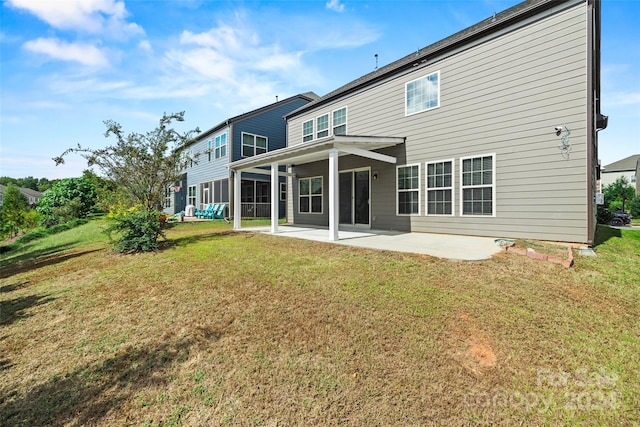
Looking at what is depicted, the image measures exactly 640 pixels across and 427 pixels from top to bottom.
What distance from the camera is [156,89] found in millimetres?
9914

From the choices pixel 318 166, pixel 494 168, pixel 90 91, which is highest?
pixel 90 91

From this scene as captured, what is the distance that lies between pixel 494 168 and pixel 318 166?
23.2 feet

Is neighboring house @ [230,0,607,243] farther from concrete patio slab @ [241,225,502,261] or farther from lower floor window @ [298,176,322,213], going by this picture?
lower floor window @ [298,176,322,213]

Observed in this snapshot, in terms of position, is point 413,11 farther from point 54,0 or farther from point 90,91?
point 90,91

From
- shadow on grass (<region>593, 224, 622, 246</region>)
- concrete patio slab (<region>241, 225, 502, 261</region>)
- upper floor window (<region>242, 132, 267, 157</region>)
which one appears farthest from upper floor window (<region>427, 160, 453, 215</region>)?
upper floor window (<region>242, 132, 267, 157</region>)

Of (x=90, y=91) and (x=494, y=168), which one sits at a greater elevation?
(x=90, y=91)

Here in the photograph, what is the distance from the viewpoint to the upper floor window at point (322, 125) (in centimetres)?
1237

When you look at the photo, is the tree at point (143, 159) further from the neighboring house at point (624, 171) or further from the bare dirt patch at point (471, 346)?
the neighboring house at point (624, 171)

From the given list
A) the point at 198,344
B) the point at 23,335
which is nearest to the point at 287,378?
the point at 198,344

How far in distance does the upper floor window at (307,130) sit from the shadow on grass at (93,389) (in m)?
11.4

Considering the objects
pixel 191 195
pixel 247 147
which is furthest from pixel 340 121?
pixel 191 195

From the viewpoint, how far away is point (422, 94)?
895cm

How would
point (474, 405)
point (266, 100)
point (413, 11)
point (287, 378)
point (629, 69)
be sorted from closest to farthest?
1. point (474, 405)
2. point (287, 378)
3. point (413, 11)
4. point (629, 69)
5. point (266, 100)

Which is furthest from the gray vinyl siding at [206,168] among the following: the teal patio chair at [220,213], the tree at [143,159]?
the tree at [143,159]
